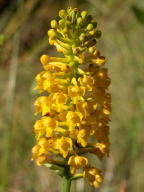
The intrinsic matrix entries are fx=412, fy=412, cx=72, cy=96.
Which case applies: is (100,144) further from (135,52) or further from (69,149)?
(135,52)

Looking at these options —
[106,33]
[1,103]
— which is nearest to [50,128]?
[1,103]

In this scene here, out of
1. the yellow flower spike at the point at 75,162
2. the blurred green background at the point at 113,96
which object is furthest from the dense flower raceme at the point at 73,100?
the blurred green background at the point at 113,96

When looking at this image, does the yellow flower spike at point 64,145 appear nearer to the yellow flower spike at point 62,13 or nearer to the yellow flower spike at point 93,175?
the yellow flower spike at point 93,175

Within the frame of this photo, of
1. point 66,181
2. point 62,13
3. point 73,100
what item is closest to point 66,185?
point 66,181

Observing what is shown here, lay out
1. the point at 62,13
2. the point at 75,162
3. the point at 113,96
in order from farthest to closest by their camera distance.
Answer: the point at 113,96 → the point at 62,13 → the point at 75,162

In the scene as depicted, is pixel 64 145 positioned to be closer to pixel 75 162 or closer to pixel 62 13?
pixel 75 162

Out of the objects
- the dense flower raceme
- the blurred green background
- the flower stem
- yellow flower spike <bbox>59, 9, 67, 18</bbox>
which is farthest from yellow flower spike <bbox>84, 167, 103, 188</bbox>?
the blurred green background
